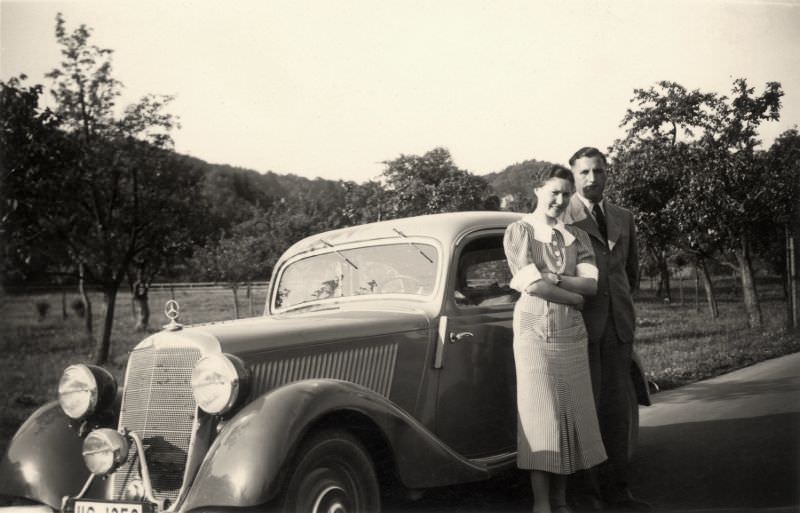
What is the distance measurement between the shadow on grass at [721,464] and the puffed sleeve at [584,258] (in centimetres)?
140

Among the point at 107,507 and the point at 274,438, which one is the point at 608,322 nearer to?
the point at 274,438

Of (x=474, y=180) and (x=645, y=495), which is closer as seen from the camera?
(x=645, y=495)

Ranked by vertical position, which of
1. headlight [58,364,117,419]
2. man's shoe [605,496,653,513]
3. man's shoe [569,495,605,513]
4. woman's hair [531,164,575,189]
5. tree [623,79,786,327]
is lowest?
man's shoe [569,495,605,513]

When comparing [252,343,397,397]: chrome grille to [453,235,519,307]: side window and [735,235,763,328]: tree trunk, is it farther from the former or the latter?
[735,235,763,328]: tree trunk

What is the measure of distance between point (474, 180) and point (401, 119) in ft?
17.7

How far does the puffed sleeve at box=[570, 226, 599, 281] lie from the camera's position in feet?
12.2

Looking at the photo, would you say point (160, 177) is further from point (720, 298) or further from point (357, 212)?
point (720, 298)

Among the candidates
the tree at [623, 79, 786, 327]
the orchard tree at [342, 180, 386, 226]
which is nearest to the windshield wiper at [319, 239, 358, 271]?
the tree at [623, 79, 786, 327]

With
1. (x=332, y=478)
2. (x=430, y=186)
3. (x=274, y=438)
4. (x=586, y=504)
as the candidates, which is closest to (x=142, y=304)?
(x=430, y=186)

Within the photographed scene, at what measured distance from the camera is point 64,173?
7.01 metres

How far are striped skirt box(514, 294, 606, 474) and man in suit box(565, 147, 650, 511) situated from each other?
40 cm

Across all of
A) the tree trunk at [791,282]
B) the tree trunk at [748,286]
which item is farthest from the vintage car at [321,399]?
the tree trunk at [748,286]

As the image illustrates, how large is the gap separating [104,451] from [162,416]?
1.01ft

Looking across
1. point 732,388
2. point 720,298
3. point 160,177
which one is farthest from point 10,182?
point 720,298
